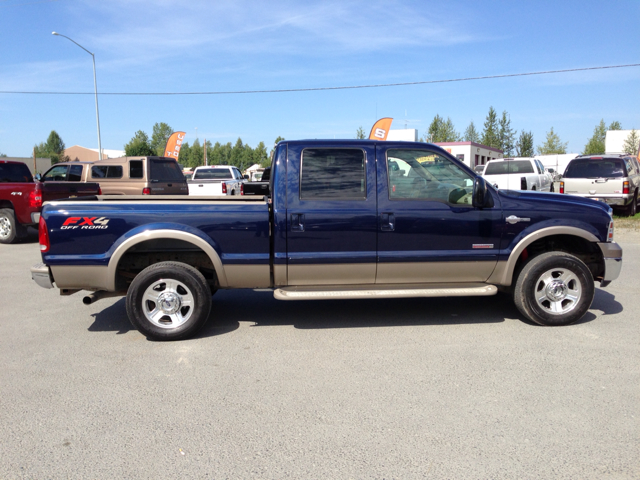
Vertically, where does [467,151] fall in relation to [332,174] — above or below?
above

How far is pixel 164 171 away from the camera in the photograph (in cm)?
1443

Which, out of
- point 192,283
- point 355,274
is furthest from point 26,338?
point 355,274

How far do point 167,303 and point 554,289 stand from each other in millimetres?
3978

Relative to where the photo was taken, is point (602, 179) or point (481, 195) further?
point (602, 179)

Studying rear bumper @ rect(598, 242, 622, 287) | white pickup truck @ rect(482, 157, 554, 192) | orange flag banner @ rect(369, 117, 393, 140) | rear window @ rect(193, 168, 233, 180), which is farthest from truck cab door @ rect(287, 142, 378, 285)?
orange flag banner @ rect(369, 117, 393, 140)

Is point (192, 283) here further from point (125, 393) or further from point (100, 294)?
point (125, 393)

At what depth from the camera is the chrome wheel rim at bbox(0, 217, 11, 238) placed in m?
12.1

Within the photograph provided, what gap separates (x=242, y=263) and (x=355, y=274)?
1153 millimetres

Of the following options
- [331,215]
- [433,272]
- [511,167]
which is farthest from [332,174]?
[511,167]

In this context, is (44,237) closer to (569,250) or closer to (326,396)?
(326,396)

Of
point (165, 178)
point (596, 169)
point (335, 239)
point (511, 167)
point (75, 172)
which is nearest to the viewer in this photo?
point (335, 239)

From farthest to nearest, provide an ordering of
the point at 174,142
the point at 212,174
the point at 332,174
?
the point at 174,142, the point at 212,174, the point at 332,174

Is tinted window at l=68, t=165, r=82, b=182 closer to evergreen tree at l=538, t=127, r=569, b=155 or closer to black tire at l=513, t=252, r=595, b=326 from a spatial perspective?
black tire at l=513, t=252, r=595, b=326

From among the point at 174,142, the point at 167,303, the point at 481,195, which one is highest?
the point at 174,142
